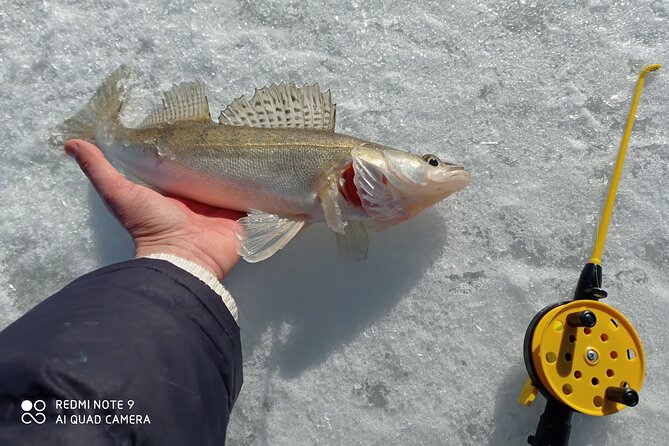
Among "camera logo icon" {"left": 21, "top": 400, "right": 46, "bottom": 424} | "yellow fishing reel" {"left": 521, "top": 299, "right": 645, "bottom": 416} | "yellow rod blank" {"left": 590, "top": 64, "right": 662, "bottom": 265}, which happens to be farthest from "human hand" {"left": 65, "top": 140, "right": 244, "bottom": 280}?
"yellow rod blank" {"left": 590, "top": 64, "right": 662, "bottom": 265}

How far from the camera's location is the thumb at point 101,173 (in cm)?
243

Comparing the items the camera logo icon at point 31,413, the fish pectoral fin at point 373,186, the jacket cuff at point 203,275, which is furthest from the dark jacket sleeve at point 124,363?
the fish pectoral fin at point 373,186

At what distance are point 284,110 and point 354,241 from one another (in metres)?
0.80

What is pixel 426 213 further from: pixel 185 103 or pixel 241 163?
pixel 185 103

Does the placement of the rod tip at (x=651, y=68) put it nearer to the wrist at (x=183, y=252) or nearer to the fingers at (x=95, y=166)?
the wrist at (x=183, y=252)

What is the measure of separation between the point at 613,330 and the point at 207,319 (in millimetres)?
1897

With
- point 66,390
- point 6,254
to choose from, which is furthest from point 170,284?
point 6,254

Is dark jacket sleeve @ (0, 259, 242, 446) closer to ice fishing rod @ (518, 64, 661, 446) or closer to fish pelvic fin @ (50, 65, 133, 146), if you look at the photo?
fish pelvic fin @ (50, 65, 133, 146)

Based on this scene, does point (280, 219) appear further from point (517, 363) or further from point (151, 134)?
point (517, 363)

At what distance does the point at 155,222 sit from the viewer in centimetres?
→ 243

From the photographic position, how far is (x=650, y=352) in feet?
8.34

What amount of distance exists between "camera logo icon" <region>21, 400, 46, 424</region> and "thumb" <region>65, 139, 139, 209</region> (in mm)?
1220

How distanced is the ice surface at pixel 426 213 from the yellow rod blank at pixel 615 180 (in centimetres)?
8

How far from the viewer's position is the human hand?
242 centimetres
